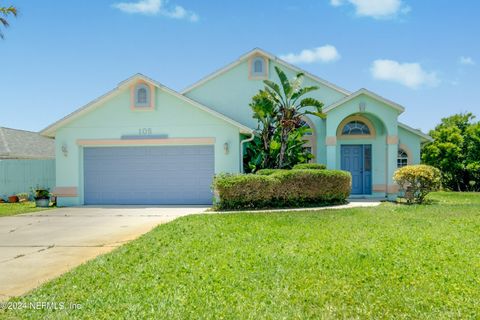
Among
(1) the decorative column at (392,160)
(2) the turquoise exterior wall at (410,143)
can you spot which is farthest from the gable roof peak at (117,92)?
(2) the turquoise exterior wall at (410,143)

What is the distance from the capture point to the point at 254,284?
212 inches

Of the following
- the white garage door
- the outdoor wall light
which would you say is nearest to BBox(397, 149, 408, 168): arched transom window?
the white garage door

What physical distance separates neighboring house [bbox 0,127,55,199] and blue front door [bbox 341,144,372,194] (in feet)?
52.5

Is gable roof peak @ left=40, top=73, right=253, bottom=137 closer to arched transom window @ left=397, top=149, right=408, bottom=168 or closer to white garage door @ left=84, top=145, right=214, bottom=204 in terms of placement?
white garage door @ left=84, top=145, right=214, bottom=204

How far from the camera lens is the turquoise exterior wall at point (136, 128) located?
54.2 ft

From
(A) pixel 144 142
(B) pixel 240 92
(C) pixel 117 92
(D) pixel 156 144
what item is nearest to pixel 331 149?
(B) pixel 240 92

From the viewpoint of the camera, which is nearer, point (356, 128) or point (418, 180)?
point (418, 180)

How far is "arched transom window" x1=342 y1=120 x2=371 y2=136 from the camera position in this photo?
1861 centimetres

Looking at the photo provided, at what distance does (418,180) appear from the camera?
48.6 feet

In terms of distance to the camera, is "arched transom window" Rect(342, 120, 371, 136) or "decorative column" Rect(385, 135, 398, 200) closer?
"decorative column" Rect(385, 135, 398, 200)

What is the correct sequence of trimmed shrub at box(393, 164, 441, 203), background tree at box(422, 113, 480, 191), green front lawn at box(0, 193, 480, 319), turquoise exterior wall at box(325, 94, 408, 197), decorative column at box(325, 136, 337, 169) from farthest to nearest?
1. background tree at box(422, 113, 480, 191)
2. decorative column at box(325, 136, 337, 169)
3. turquoise exterior wall at box(325, 94, 408, 197)
4. trimmed shrub at box(393, 164, 441, 203)
5. green front lawn at box(0, 193, 480, 319)

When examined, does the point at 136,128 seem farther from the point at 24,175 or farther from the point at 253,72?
the point at 24,175

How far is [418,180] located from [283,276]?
1098 centimetres

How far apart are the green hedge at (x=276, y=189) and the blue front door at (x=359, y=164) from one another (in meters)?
4.23
